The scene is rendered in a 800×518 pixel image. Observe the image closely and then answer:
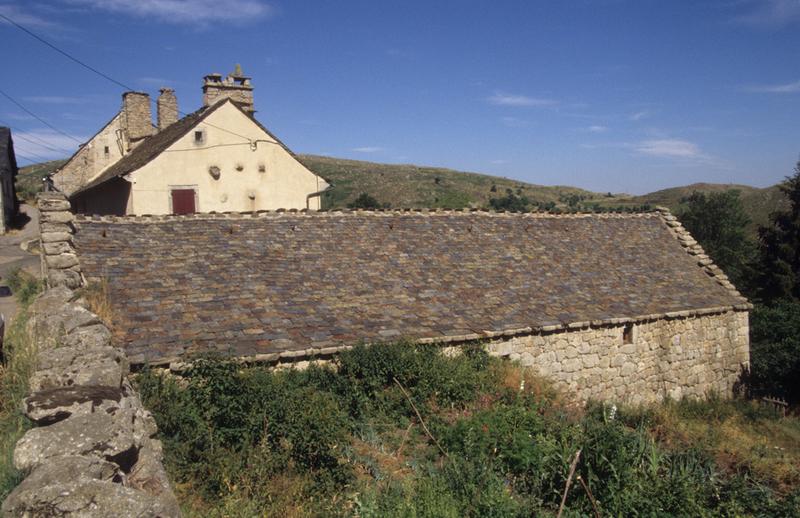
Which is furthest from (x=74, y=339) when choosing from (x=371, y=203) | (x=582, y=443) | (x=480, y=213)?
(x=371, y=203)

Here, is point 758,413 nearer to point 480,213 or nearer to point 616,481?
point 480,213

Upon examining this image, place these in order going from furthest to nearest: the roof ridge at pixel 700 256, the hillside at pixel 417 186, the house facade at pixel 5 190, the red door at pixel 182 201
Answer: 1. the hillside at pixel 417 186
2. the house facade at pixel 5 190
3. the red door at pixel 182 201
4. the roof ridge at pixel 700 256

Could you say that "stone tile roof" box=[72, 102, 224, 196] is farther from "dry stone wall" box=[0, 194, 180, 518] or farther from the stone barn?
"dry stone wall" box=[0, 194, 180, 518]

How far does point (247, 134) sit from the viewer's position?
2173 centimetres

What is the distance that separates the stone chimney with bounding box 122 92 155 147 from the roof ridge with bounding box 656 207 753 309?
73.9 feet

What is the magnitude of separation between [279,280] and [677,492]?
26.9ft

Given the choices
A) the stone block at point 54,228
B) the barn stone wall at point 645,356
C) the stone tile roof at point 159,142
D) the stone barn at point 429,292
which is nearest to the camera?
the stone barn at point 429,292

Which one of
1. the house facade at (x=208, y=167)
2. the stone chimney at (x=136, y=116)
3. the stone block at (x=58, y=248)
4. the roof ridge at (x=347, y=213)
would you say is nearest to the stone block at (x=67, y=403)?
the stone block at (x=58, y=248)

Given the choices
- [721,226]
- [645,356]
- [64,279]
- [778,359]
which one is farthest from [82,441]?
[721,226]

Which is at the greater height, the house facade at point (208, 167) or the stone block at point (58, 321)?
the house facade at point (208, 167)

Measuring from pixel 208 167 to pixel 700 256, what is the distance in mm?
17466

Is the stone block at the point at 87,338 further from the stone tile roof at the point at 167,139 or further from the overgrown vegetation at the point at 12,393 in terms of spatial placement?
the stone tile roof at the point at 167,139

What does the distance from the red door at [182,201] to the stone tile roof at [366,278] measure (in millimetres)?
7790

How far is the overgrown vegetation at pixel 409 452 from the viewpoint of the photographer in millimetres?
6020
